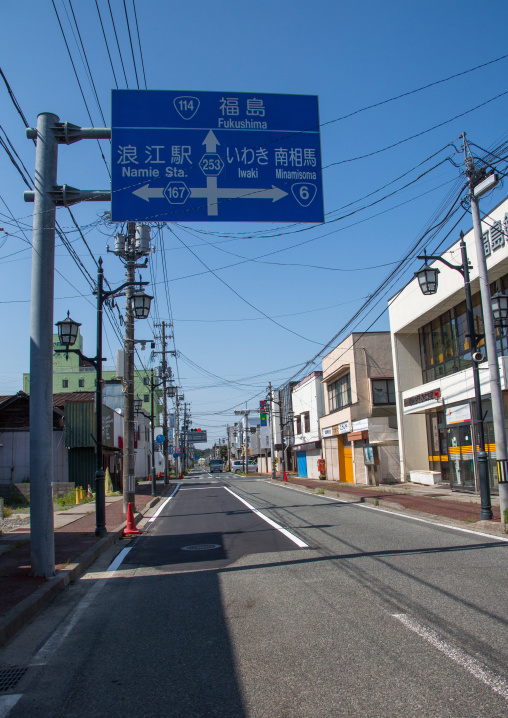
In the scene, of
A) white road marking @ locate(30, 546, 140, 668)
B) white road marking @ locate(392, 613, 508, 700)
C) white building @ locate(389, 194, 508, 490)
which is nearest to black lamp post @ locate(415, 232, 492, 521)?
white building @ locate(389, 194, 508, 490)

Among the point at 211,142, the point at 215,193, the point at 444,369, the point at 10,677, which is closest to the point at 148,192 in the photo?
the point at 215,193

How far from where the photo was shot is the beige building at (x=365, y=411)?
31250mm

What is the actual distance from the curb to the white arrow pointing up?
21.8 ft

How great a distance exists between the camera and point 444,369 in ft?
83.7

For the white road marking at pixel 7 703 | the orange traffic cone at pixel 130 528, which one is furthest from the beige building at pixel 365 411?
the white road marking at pixel 7 703

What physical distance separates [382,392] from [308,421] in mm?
16243

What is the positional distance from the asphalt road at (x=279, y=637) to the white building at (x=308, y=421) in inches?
1401

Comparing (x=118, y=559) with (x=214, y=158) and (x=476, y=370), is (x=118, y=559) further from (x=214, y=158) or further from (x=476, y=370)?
(x=476, y=370)

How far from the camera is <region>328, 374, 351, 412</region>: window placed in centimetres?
3647

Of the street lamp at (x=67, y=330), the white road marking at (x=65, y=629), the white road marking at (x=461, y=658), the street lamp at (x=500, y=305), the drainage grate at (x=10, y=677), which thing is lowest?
the white road marking at (x=65, y=629)

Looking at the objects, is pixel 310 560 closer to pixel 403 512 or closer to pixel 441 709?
pixel 441 709

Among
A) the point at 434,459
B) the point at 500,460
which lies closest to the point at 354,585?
the point at 500,460

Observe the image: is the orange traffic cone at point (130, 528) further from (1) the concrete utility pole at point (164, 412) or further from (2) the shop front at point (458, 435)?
(1) the concrete utility pole at point (164, 412)

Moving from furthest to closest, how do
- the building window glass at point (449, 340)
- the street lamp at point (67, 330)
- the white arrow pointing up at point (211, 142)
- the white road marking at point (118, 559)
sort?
the building window glass at point (449, 340)
the street lamp at point (67, 330)
the white road marking at point (118, 559)
the white arrow pointing up at point (211, 142)
